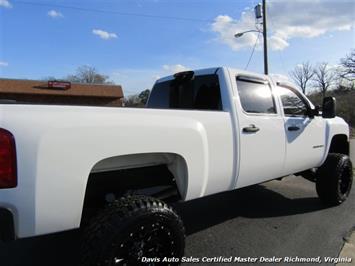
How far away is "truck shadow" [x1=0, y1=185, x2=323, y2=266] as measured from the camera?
12.7 ft

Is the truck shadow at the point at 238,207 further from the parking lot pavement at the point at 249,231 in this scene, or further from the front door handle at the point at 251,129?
the front door handle at the point at 251,129

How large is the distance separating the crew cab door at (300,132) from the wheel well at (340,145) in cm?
81

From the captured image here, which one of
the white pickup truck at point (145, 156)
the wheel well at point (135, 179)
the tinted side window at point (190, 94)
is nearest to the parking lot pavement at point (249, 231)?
Result: the white pickup truck at point (145, 156)

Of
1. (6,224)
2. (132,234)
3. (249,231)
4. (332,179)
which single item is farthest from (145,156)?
(332,179)

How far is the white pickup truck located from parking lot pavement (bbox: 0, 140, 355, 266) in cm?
70

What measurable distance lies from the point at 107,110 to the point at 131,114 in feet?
0.69

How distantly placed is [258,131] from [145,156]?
1.49m

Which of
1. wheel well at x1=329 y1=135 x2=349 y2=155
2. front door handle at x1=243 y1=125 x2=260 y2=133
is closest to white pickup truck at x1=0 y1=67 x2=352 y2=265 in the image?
front door handle at x1=243 y1=125 x2=260 y2=133

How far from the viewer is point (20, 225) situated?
239 centimetres

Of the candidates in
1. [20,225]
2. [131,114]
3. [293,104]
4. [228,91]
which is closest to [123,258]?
[20,225]

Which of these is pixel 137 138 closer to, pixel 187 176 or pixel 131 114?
pixel 131 114

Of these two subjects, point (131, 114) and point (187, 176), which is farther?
point (187, 176)

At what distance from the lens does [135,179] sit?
3545mm

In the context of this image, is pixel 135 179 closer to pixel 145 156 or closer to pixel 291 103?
pixel 145 156
